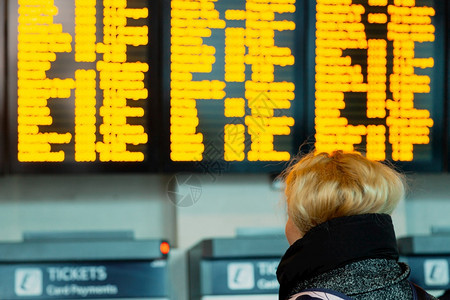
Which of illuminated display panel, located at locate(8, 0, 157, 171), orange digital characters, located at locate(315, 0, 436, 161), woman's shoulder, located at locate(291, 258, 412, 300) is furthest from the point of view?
orange digital characters, located at locate(315, 0, 436, 161)

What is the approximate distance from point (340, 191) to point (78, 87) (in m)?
1.53

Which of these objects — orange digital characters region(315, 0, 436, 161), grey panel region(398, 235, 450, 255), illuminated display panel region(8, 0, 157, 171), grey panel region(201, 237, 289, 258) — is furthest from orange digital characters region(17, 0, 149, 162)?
grey panel region(398, 235, 450, 255)

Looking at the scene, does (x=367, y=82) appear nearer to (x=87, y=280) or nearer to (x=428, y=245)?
(x=428, y=245)

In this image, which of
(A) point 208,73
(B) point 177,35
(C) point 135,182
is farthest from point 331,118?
(C) point 135,182

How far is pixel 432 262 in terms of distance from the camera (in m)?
2.67

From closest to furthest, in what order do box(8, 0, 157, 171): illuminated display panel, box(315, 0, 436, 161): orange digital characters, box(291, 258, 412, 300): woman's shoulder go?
1. box(291, 258, 412, 300): woman's shoulder
2. box(8, 0, 157, 171): illuminated display panel
3. box(315, 0, 436, 161): orange digital characters

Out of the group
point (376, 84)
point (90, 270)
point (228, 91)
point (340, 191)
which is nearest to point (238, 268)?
point (90, 270)

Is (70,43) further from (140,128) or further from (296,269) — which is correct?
(296,269)

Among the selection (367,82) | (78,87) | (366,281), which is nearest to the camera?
(366,281)

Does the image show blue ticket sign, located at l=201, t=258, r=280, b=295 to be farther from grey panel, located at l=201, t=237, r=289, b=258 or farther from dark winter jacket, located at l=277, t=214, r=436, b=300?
dark winter jacket, located at l=277, t=214, r=436, b=300

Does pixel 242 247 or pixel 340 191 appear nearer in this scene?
pixel 340 191

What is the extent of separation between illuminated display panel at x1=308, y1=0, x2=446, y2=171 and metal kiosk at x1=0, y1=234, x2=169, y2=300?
2.54 ft

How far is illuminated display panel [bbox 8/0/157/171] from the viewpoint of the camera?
2475mm

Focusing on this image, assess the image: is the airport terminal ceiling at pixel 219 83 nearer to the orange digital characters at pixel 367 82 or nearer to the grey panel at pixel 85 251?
the orange digital characters at pixel 367 82
